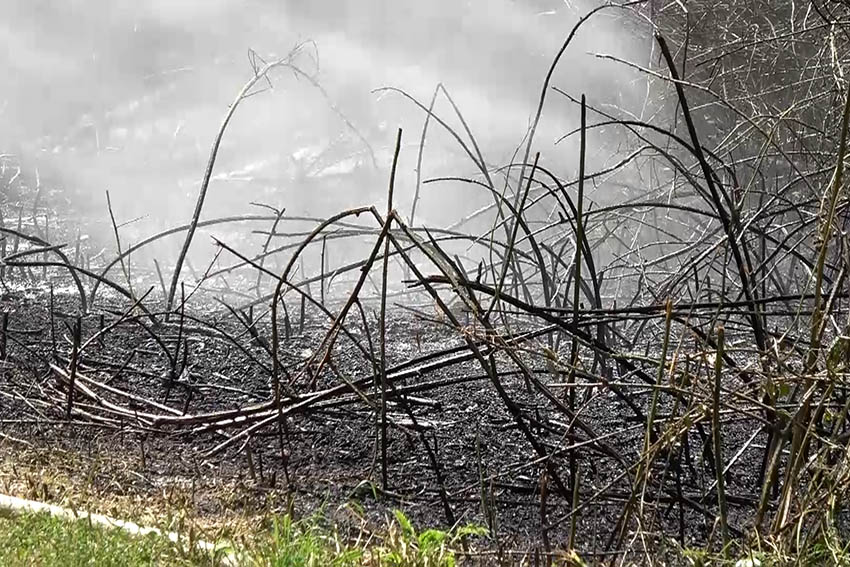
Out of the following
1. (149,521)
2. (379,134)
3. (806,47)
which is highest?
(806,47)

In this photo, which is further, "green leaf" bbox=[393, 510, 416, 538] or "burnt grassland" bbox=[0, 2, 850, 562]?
"green leaf" bbox=[393, 510, 416, 538]

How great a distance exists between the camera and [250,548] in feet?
8.01

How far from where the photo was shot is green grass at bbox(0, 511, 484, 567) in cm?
234

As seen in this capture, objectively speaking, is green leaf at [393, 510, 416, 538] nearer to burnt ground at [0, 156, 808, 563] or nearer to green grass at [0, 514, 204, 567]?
burnt ground at [0, 156, 808, 563]

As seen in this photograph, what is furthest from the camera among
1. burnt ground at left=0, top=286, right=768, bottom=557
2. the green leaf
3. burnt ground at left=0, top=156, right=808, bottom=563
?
burnt ground at left=0, top=286, right=768, bottom=557

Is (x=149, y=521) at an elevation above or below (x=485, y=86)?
below

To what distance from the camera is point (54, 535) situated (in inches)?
98.4

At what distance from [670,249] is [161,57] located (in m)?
5.26

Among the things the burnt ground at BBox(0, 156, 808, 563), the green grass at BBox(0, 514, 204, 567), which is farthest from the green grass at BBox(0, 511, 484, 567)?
the burnt ground at BBox(0, 156, 808, 563)

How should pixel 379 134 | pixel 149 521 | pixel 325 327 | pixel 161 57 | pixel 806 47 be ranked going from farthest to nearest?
pixel 161 57
pixel 379 134
pixel 806 47
pixel 325 327
pixel 149 521

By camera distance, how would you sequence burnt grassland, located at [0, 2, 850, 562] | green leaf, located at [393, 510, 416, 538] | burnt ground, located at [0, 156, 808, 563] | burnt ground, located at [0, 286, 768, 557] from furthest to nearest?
burnt ground, located at [0, 286, 768, 557], burnt ground, located at [0, 156, 808, 563], green leaf, located at [393, 510, 416, 538], burnt grassland, located at [0, 2, 850, 562]

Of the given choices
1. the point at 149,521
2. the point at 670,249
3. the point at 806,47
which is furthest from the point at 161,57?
the point at 149,521

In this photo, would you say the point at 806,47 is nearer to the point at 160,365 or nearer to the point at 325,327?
the point at 325,327

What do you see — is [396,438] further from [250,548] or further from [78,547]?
[78,547]
